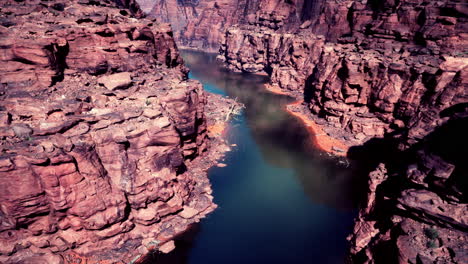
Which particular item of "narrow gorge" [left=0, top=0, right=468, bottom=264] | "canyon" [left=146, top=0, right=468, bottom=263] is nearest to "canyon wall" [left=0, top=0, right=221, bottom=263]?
"narrow gorge" [left=0, top=0, right=468, bottom=264]

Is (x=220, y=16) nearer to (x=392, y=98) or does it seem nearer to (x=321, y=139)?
(x=321, y=139)

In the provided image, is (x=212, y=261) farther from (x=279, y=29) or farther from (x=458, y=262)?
(x=279, y=29)

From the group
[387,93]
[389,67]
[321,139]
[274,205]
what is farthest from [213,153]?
[389,67]

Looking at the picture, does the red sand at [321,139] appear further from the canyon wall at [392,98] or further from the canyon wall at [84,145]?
the canyon wall at [84,145]

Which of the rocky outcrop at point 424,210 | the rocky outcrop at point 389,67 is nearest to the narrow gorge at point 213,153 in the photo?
the rocky outcrop at point 424,210

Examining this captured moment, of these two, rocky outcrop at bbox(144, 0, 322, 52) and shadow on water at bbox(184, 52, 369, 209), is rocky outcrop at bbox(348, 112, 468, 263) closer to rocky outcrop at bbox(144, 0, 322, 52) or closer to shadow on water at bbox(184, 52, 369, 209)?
shadow on water at bbox(184, 52, 369, 209)

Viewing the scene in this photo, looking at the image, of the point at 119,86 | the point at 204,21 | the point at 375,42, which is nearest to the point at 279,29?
the point at 375,42
